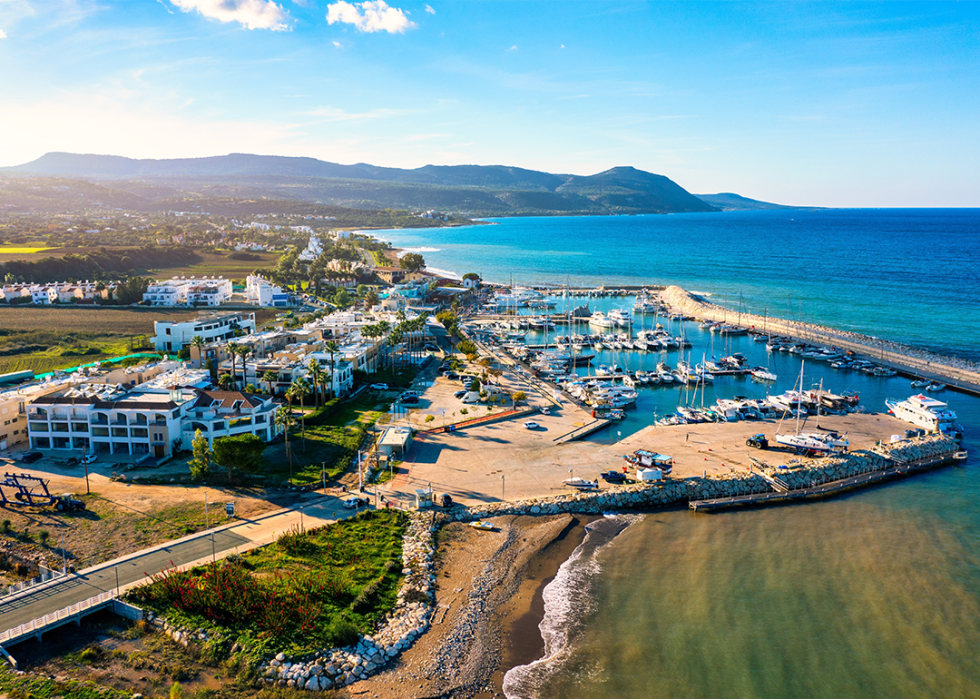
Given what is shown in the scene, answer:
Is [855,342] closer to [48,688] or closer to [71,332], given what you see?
[48,688]

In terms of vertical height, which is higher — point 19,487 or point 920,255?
point 920,255

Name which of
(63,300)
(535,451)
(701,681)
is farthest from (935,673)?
(63,300)

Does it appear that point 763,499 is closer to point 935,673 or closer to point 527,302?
point 935,673

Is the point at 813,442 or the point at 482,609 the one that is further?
the point at 813,442

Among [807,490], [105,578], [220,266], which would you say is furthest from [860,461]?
[220,266]

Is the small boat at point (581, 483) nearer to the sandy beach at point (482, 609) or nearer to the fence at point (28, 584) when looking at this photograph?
the sandy beach at point (482, 609)

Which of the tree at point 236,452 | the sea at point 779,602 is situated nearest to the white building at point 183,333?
the tree at point 236,452
